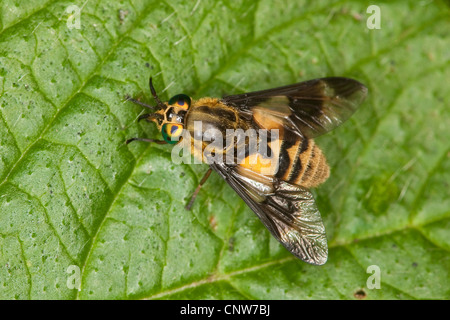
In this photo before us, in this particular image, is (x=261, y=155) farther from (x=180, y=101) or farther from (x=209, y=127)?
(x=180, y=101)

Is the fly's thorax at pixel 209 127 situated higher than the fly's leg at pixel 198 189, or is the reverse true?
the fly's thorax at pixel 209 127

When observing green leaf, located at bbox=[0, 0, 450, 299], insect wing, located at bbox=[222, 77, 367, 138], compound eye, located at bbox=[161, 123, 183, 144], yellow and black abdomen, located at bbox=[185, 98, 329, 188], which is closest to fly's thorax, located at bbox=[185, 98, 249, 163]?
yellow and black abdomen, located at bbox=[185, 98, 329, 188]

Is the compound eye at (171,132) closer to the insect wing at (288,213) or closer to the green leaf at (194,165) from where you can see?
the green leaf at (194,165)

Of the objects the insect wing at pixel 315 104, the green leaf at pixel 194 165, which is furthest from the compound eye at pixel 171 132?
the insect wing at pixel 315 104

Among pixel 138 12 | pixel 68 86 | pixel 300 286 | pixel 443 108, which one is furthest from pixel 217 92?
pixel 443 108
